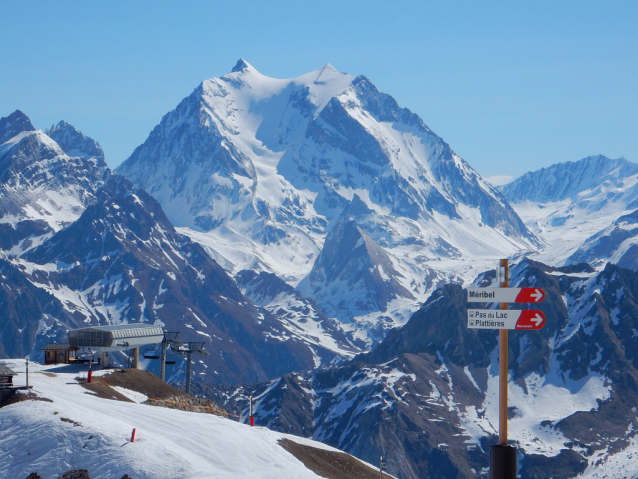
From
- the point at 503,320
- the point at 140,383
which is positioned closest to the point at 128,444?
the point at 503,320

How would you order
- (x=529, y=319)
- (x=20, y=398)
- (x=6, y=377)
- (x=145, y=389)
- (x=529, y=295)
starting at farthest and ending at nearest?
(x=145, y=389)
(x=6, y=377)
(x=20, y=398)
(x=529, y=295)
(x=529, y=319)

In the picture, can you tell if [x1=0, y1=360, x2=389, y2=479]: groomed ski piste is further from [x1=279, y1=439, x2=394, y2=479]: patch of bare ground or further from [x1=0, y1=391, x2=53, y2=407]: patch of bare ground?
[x1=279, y1=439, x2=394, y2=479]: patch of bare ground

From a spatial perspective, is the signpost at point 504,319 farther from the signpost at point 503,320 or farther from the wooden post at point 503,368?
the wooden post at point 503,368

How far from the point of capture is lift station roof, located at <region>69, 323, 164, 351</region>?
13312 cm

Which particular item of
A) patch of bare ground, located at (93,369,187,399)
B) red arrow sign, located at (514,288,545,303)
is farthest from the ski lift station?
red arrow sign, located at (514,288,545,303)

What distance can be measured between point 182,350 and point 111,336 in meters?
24.8

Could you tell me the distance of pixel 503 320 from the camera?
5038cm

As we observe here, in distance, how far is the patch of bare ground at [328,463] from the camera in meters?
97.3

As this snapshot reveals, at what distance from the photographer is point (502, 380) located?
167ft

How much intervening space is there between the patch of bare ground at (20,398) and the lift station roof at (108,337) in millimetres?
36784

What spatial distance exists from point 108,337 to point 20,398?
1523 inches

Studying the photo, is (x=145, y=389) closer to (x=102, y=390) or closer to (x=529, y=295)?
(x=102, y=390)

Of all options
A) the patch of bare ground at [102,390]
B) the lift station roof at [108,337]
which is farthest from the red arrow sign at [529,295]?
the lift station roof at [108,337]

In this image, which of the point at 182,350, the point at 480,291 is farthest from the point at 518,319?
the point at 182,350
